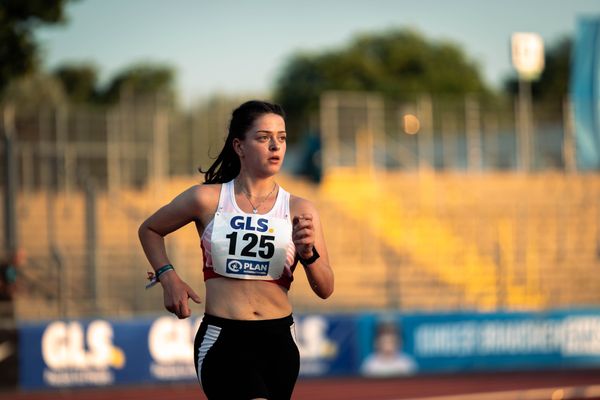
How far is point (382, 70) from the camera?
246 feet

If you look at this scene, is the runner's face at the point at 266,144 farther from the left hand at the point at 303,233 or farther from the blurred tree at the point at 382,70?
the blurred tree at the point at 382,70

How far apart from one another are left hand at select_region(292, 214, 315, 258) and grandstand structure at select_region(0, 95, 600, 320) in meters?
14.1

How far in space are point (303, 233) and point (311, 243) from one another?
0.23 feet

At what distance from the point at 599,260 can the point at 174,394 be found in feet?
40.2

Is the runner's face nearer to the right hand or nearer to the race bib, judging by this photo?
the race bib

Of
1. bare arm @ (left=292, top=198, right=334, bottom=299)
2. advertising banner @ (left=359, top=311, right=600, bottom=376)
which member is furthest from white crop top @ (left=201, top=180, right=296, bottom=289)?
advertising banner @ (left=359, top=311, right=600, bottom=376)

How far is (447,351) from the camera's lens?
22.2 meters

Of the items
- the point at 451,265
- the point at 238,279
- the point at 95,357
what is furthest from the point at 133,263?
the point at 238,279

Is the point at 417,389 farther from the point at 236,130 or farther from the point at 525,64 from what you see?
the point at 525,64

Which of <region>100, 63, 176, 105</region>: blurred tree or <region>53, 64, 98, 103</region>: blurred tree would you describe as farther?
<region>53, 64, 98, 103</region>: blurred tree

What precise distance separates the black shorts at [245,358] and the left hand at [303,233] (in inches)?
19.8

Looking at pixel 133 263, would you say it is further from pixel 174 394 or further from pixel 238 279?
pixel 238 279

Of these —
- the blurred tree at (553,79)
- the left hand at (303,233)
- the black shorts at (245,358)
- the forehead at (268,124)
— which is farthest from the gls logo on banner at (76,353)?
the blurred tree at (553,79)

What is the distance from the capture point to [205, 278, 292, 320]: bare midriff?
19.1 feet
